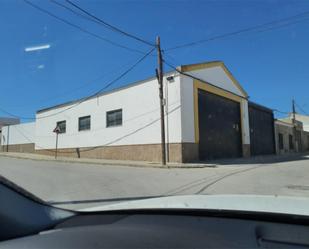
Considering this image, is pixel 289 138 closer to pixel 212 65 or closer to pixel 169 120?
pixel 212 65

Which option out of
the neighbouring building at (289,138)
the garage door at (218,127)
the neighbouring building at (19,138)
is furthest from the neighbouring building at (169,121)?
the neighbouring building at (289,138)

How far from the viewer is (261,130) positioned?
34.2 metres

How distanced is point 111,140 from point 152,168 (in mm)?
8091

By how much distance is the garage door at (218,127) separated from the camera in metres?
22.8

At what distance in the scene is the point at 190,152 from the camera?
2059cm

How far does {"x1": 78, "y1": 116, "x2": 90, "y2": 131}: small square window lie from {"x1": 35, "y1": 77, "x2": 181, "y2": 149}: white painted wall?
1.10 feet

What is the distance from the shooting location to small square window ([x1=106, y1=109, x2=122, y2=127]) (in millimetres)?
24413

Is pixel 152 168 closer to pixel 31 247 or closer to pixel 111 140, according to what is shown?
pixel 111 140

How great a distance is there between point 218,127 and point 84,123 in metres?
10.9

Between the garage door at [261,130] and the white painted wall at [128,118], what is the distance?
41.9 feet

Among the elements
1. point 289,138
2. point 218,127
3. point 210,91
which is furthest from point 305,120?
point 210,91

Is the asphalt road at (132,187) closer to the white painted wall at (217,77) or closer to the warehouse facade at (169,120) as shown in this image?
the warehouse facade at (169,120)

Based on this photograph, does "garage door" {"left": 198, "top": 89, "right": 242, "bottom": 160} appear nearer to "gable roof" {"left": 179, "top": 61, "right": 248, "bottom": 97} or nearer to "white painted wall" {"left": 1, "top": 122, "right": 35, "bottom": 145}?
"gable roof" {"left": 179, "top": 61, "right": 248, "bottom": 97}

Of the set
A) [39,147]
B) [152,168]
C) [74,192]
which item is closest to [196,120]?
[152,168]
